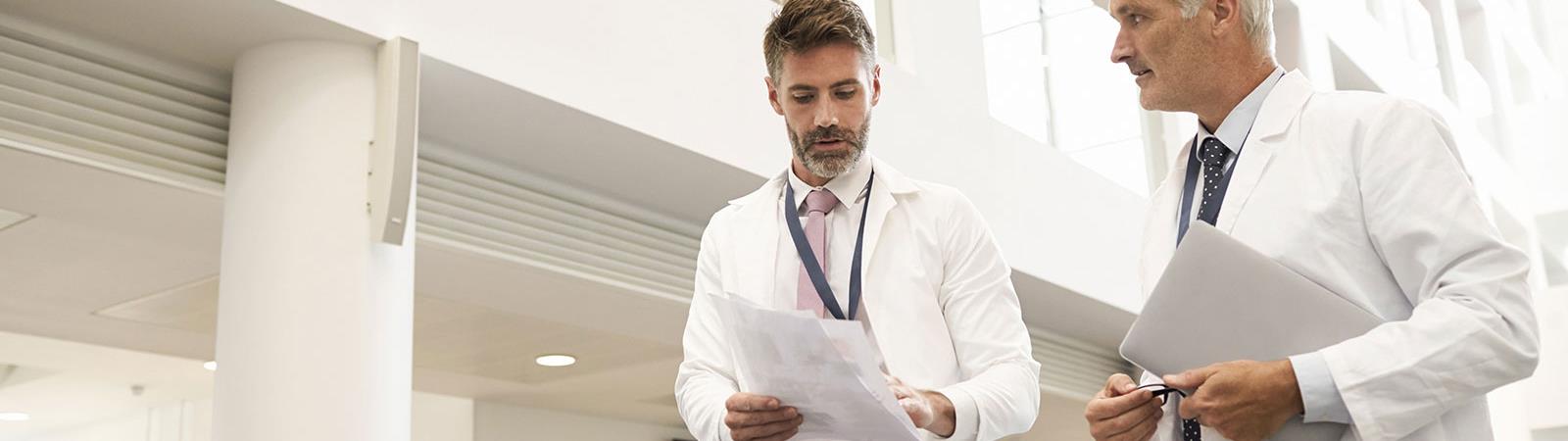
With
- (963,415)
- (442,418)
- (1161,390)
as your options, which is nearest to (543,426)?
(442,418)

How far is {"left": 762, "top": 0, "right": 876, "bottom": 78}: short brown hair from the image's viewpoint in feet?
7.21

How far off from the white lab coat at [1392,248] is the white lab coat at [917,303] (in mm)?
376

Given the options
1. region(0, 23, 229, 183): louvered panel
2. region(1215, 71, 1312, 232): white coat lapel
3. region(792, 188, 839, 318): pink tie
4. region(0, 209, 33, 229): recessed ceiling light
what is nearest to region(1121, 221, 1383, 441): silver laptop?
region(1215, 71, 1312, 232): white coat lapel

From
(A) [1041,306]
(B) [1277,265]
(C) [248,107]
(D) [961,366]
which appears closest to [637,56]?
(C) [248,107]

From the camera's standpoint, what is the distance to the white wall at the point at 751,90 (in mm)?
3730

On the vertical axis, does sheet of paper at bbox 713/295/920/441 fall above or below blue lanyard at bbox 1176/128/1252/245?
below

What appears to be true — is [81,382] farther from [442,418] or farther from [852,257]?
[852,257]

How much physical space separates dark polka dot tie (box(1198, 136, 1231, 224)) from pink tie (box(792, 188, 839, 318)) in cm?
57

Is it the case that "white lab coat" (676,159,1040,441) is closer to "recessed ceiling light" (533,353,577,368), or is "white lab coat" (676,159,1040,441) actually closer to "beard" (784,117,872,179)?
"beard" (784,117,872,179)

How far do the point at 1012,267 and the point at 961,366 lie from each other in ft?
12.9

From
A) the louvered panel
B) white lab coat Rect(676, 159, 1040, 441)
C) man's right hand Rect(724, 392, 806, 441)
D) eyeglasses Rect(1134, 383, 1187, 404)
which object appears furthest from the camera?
the louvered panel

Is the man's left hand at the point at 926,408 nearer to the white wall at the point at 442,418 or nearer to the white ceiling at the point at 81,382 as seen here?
the white ceiling at the point at 81,382

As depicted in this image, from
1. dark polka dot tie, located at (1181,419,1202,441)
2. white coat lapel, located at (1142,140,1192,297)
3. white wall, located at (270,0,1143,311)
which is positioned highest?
white wall, located at (270,0,1143,311)

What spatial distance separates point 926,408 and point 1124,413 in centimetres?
31
